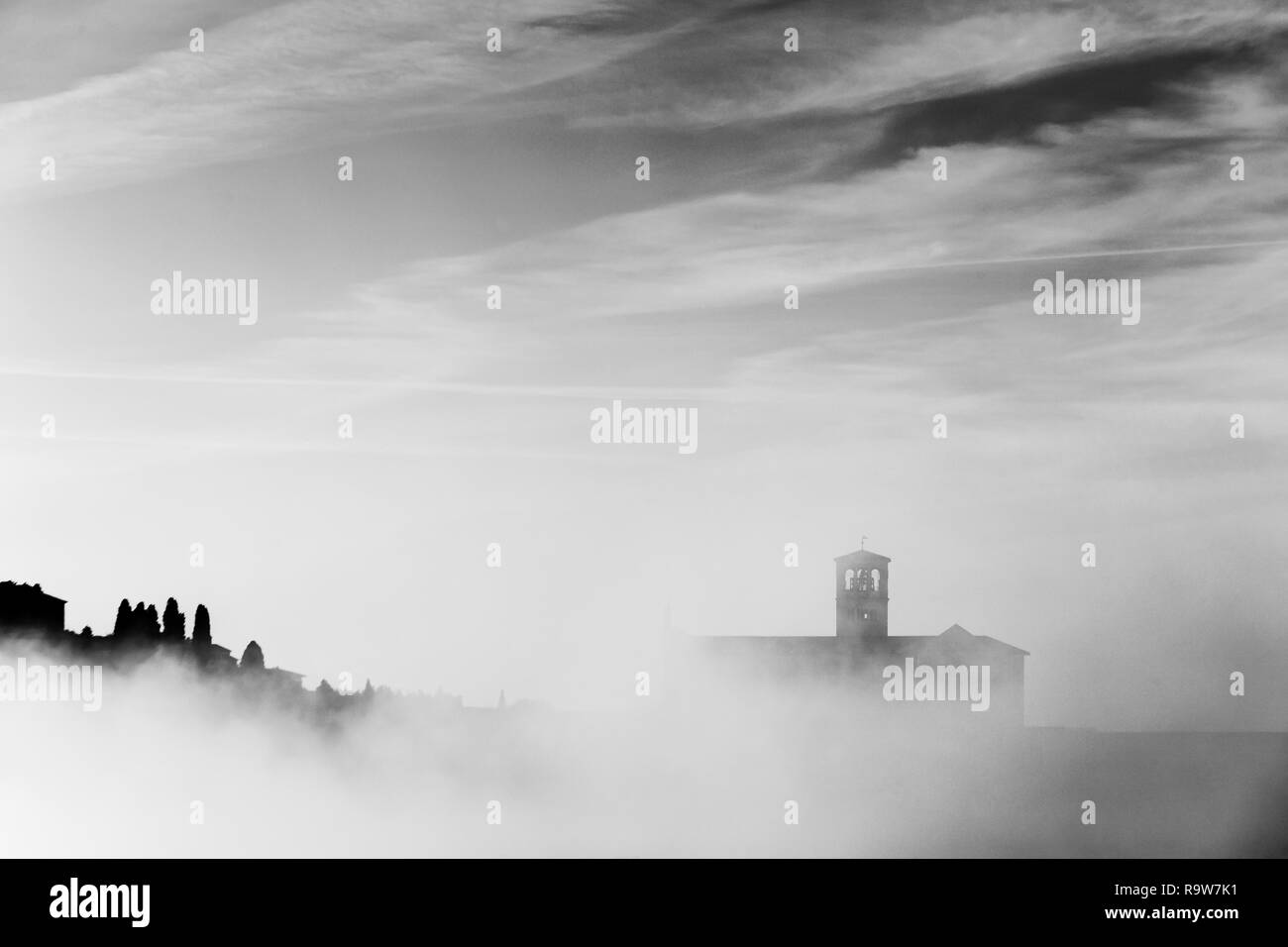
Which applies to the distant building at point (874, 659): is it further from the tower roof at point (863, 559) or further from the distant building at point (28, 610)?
the distant building at point (28, 610)

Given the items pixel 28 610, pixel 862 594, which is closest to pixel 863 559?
pixel 862 594

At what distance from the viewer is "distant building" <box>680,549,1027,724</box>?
242 feet

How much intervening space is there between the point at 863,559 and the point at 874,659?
19.8 ft

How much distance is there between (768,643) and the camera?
79750 millimetres

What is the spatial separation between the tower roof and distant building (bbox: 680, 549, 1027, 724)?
2.2 inches

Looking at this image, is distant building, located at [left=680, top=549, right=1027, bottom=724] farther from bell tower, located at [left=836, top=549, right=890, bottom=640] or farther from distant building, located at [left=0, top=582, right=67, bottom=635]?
distant building, located at [left=0, top=582, right=67, bottom=635]

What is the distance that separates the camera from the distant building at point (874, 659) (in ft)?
242

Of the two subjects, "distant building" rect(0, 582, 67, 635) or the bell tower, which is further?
the bell tower

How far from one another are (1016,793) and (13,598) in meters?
50.2

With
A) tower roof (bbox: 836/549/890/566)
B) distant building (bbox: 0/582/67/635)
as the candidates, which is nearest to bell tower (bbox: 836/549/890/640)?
tower roof (bbox: 836/549/890/566)

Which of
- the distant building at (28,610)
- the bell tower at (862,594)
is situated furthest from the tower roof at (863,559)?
the distant building at (28,610)

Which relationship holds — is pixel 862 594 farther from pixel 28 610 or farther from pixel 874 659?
pixel 28 610

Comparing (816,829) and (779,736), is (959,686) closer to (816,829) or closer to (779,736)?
(779,736)
